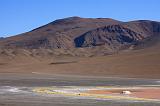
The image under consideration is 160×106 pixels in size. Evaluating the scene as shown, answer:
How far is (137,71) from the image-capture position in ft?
281

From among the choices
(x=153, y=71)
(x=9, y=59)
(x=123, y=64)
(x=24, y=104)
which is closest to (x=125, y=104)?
(x=24, y=104)

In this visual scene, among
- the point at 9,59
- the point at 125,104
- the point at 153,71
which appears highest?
the point at 9,59

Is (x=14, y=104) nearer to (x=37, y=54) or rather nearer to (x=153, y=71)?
(x=153, y=71)

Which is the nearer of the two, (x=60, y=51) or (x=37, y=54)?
(x=37, y=54)

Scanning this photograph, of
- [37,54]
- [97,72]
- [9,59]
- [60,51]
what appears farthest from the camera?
[60,51]

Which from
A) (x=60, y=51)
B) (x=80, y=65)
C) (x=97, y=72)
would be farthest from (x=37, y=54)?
(x=97, y=72)

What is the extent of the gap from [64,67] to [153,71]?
22.2m

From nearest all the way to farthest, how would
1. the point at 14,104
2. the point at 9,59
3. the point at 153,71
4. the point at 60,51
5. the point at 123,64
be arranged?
the point at 14,104
the point at 153,71
the point at 123,64
the point at 9,59
the point at 60,51

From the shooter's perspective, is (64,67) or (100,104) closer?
(100,104)

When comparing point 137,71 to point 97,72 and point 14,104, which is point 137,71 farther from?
point 14,104

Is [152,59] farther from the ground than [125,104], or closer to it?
farther from the ground

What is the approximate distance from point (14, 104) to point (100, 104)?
12.9ft

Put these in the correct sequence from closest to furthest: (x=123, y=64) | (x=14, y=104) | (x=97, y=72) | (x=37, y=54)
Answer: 1. (x=14, y=104)
2. (x=97, y=72)
3. (x=123, y=64)
4. (x=37, y=54)

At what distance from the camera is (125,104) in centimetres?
2534
